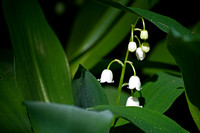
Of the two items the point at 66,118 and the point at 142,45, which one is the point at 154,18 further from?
the point at 66,118

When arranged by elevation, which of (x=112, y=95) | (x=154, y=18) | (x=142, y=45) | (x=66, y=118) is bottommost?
(x=112, y=95)

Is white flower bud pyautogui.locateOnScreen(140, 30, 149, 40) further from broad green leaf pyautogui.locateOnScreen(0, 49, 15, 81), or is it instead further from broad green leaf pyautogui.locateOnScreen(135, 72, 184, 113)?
broad green leaf pyautogui.locateOnScreen(0, 49, 15, 81)

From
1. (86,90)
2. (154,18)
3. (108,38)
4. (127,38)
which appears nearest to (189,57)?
(154,18)

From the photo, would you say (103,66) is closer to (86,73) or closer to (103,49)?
(103,49)

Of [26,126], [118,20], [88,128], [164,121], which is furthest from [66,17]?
[88,128]

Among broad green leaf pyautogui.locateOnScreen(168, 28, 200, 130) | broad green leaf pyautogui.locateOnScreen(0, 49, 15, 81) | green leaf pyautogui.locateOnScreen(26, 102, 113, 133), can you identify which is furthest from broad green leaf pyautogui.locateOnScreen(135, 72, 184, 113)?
broad green leaf pyautogui.locateOnScreen(0, 49, 15, 81)
